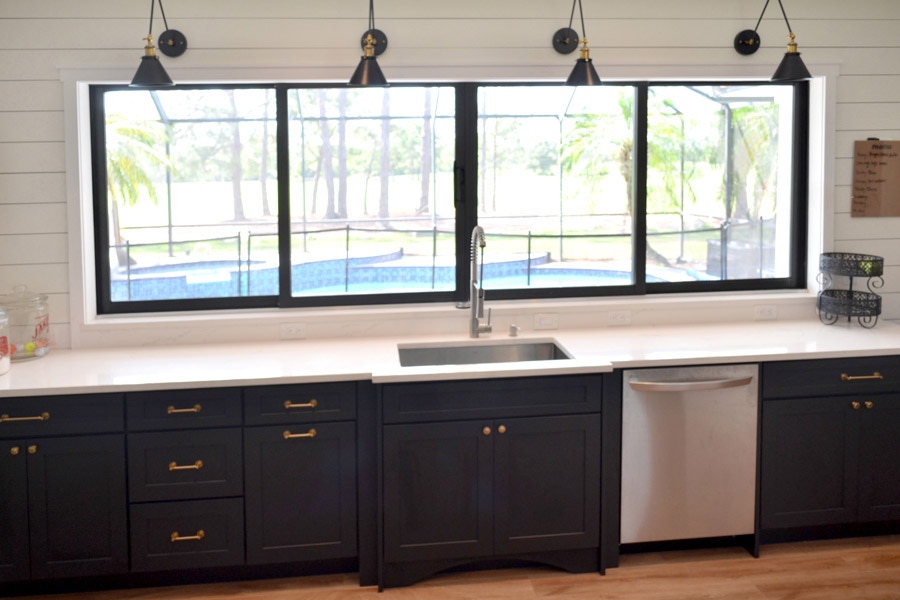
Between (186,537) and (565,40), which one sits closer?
(186,537)

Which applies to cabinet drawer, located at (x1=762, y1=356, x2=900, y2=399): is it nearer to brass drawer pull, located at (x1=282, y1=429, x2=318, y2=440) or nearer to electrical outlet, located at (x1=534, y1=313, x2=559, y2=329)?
electrical outlet, located at (x1=534, y1=313, x2=559, y2=329)

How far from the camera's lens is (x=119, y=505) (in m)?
3.36

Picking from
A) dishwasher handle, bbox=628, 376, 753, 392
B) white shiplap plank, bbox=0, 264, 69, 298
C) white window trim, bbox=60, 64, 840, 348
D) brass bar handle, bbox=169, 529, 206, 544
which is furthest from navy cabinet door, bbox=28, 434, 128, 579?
dishwasher handle, bbox=628, 376, 753, 392

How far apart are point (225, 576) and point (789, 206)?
9.81ft

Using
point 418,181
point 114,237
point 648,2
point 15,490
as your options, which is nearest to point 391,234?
point 418,181

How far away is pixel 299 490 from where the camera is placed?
3447 mm

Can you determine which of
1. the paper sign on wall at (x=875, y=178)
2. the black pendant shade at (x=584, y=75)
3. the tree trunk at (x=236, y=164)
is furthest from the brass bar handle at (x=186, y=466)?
the paper sign on wall at (x=875, y=178)

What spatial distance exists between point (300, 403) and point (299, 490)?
0.32 metres

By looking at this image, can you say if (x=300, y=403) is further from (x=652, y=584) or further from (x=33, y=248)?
(x=652, y=584)

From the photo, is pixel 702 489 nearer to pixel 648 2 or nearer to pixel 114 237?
pixel 648 2

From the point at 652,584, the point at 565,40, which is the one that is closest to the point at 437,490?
the point at 652,584

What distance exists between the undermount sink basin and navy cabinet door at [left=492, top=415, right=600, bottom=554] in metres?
0.46

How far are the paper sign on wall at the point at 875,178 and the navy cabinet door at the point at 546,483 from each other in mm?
1804

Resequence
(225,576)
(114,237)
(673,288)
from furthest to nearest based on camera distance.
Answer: (673,288)
(114,237)
(225,576)
